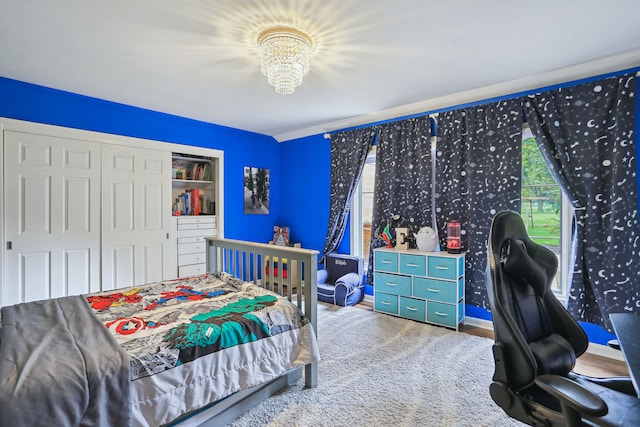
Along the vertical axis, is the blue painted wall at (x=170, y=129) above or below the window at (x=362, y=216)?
above

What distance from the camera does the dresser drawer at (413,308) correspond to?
11.2ft

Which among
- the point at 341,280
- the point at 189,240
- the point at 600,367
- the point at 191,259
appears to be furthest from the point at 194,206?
the point at 600,367

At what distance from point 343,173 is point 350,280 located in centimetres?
145

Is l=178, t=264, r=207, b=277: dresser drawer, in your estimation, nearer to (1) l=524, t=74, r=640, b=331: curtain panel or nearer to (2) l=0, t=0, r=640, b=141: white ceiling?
(2) l=0, t=0, r=640, b=141: white ceiling

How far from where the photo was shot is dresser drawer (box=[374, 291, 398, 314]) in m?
3.63

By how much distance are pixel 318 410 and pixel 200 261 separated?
9.50ft

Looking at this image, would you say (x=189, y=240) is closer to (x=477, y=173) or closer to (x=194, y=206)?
(x=194, y=206)

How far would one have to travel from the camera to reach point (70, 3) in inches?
71.5

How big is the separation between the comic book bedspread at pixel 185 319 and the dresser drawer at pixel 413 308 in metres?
Result: 1.78

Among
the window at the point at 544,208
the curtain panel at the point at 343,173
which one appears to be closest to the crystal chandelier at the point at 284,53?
the curtain panel at the point at 343,173

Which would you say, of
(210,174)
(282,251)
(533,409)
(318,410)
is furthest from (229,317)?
(210,174)

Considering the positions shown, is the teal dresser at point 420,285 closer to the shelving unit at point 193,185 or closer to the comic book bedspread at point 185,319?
the comic book bedspread at point 185,319

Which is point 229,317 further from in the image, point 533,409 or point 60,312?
point 533,409

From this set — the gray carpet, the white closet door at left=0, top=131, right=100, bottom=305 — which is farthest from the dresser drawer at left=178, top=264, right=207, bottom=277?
the gray carpet
